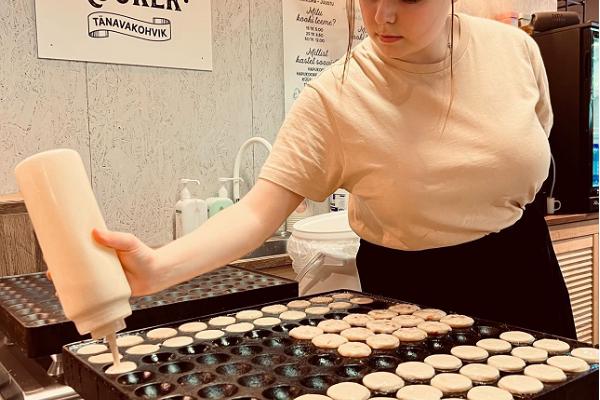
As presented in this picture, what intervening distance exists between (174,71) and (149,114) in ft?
0.75

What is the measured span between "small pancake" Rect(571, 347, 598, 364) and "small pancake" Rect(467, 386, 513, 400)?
181 mm

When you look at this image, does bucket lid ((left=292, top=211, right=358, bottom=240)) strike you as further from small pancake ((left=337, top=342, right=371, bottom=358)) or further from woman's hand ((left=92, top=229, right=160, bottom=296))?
woman's hand ((left=92, top=229, right=160, bottom=296))

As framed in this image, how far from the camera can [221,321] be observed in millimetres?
1220

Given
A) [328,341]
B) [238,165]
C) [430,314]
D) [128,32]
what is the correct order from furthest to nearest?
[238,165], [128,32], [430,314], [328,341]

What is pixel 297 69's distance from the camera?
298 cm

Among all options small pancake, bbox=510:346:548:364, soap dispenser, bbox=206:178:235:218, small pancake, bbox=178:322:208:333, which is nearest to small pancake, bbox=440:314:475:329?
small pancake, bbox=510:346:548:364

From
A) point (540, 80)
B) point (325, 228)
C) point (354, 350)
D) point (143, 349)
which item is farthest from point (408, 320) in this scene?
point (325, 228)

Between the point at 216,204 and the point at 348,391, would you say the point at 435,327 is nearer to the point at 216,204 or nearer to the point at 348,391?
the point at 348,391

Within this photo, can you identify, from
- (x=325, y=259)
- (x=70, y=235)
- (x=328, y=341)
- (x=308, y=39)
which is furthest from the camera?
(x=308, y=39)

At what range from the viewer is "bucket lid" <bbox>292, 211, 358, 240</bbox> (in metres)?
2.03

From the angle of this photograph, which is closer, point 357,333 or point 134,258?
point 134,258

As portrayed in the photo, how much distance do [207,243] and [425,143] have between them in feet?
1.62

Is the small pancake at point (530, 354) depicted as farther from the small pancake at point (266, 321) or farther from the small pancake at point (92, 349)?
the small pancake at point (92, 349)

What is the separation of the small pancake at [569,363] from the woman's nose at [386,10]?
665 mm
